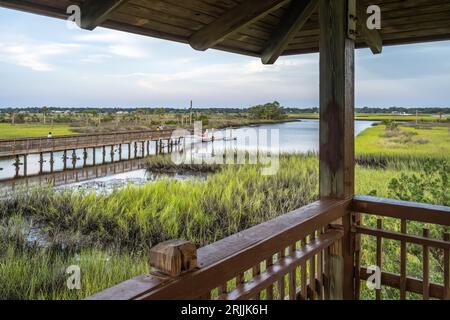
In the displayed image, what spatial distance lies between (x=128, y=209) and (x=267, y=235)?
3.56m

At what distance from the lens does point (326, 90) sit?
1.34m

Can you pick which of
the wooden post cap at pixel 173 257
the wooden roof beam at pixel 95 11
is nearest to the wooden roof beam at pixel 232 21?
the wooden roof beam at pixel 95 11

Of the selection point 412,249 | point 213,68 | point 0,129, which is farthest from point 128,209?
point 412,249

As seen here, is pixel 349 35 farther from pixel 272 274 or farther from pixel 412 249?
pixel 412 249

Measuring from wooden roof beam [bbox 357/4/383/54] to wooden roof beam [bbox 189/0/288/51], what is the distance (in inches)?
15.2

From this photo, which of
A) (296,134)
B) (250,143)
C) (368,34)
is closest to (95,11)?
(368,34)

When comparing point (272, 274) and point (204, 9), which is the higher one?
point (204, 9)

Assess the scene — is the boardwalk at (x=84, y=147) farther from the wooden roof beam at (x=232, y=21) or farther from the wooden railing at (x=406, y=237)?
the wooden railing at (x=406, y=237)

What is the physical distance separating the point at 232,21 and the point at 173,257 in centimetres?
107

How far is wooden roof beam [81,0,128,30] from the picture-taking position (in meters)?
1.03

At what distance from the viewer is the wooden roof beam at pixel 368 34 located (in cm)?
149

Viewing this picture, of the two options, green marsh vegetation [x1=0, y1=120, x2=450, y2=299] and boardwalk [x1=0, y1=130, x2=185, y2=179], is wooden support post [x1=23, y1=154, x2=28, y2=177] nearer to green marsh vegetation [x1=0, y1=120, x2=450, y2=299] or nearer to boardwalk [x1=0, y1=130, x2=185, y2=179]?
boardwalk [x1=0, y1=130, x2=185, y2=179]

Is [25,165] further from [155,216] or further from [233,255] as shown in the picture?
[233,255]

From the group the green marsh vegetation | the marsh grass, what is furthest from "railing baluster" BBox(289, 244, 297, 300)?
the marsh grass
